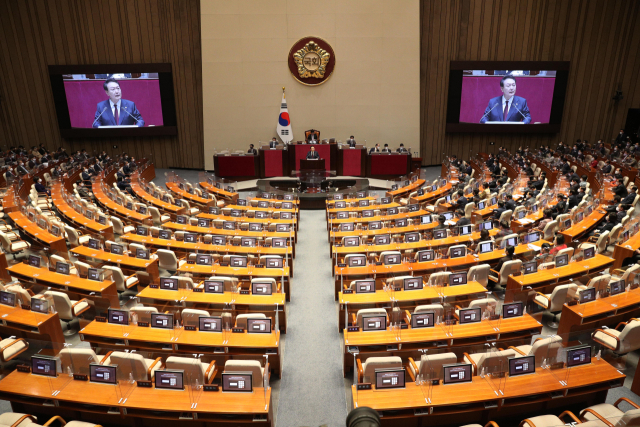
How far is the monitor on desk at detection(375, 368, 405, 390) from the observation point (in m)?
4.97

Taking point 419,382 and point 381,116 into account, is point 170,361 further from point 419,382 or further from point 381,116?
point 381,116

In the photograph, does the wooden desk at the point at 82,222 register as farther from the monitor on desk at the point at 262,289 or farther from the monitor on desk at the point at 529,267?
the monitor on desk at the point at 529,267

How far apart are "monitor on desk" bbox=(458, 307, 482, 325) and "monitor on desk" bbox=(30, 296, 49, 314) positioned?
21.2ft

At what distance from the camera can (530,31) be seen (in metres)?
21.3

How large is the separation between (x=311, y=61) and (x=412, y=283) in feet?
53.3

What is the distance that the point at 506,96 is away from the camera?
70.8 ft

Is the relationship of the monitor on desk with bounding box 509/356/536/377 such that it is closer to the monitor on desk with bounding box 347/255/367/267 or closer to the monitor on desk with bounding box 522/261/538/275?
the monitor on desk with bounding box 522/261/538/275

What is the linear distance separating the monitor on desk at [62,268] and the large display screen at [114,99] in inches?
594

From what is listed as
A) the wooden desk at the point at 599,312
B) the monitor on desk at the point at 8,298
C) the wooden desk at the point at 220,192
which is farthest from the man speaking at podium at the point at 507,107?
the monitor on desk at the point at 8,298

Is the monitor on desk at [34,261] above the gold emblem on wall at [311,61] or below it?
below

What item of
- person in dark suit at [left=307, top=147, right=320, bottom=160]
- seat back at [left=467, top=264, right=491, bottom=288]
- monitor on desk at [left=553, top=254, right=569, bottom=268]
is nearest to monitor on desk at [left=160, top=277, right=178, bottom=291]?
seat back at [left=467, top=264, right=491, bottom=288]

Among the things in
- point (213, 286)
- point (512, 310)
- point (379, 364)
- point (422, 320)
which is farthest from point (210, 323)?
point (512, 310)

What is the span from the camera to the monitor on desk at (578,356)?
17.2 ft

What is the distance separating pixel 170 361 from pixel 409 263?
5.09m
